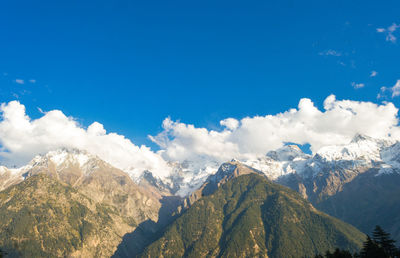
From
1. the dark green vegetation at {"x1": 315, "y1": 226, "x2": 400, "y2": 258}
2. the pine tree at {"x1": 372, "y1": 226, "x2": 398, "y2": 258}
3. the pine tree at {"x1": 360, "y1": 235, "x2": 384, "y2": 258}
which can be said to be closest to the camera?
the pine tree at {"x1": 372, "y1": 226, "x2": 398, "y2": 258}

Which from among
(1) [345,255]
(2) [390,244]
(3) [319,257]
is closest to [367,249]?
(2) [390,244]

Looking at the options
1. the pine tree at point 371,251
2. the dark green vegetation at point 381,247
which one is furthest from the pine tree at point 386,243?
the pine tree at point 371,251

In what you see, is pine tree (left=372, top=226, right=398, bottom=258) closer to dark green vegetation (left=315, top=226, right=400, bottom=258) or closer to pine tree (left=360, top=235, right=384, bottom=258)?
dark green vegetation (left=315, top=226, right=400, bottom=258)

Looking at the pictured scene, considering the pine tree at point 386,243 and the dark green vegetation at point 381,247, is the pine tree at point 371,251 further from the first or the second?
the pine tree at point 386,243

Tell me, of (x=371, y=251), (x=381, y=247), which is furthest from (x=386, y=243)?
(x=371, y=251)

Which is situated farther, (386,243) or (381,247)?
(381,247)

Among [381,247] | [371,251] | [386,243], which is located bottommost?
[371,251]

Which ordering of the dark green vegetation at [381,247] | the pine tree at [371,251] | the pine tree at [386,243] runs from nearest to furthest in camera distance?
the pine tree at [386,243], the dark green vegetation at [381,247], the pine tree at [371,251]

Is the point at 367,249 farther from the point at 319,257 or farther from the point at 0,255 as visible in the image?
the point at 0,255

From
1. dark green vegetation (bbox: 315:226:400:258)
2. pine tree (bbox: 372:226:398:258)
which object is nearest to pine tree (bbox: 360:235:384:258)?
dark green vegetation (bbox: 315:226:400:258)

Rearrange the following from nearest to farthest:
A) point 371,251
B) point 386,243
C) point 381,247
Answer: point 386,243, point 381,247, point 371,251

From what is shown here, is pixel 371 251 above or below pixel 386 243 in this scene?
below

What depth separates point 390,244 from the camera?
82.5 meters

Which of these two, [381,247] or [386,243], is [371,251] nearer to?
[381,247]
